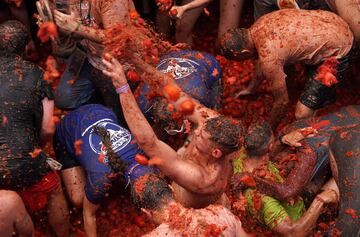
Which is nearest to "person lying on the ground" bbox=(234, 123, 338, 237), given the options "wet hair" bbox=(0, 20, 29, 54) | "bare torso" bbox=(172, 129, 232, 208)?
"bare torso" bbox=(172, 129, 232, 208)

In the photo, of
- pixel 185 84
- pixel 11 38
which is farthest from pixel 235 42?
pixel 11 38

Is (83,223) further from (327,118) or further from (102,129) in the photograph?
(327,118)

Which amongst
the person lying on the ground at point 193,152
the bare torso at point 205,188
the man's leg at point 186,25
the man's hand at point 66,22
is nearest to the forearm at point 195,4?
the man's leg at point 186,25

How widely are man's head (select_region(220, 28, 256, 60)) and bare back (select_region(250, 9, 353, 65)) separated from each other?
6cm

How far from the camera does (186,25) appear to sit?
5320mm

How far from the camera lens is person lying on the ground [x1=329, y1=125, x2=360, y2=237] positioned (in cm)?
322

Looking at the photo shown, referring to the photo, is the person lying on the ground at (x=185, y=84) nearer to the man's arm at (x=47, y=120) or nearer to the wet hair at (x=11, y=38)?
the man's arm at (x=47, y=120)

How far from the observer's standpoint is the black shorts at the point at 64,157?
4.18 meters

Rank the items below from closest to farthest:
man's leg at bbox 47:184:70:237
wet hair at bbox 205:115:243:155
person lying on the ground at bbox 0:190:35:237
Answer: wet hair at bbox 205:115:243:155
person lying on the ground at bbox 0:190:35:237
man's leg at bbox 47:184:70:237

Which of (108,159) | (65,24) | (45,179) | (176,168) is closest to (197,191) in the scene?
(176,168)

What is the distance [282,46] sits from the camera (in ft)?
14.3

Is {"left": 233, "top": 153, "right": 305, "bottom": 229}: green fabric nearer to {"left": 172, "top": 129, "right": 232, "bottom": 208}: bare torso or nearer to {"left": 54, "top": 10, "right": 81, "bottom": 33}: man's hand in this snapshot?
{"left": 172, "top": 129, "right": 232, "bottom": 208}: bare torso

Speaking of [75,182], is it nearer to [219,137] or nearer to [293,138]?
[219,137]

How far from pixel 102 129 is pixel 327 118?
5.35 feet
